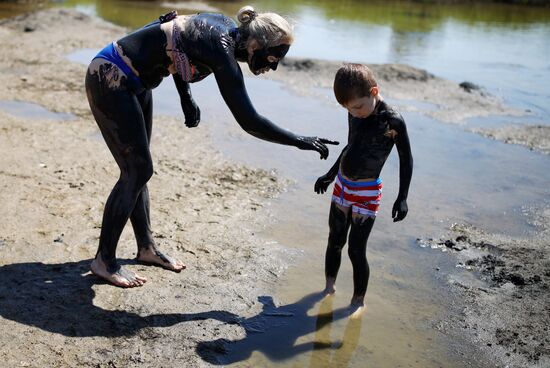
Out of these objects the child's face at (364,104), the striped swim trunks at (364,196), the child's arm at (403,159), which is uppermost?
the child's face at (364,104)

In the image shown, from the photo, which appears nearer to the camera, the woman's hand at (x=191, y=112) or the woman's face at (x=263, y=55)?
the woman's face at (x=263, y=55)

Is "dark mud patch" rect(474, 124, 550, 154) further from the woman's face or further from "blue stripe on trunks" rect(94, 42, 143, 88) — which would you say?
"blue stripe on trunks" rect(94, 42, 143, 88)

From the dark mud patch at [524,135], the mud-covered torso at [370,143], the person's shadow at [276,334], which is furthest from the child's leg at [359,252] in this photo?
the dark mud patch at [524,135]

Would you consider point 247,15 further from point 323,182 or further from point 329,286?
point 329,286

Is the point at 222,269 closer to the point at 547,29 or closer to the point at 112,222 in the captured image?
the point at 112,222

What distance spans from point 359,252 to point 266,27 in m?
1.40

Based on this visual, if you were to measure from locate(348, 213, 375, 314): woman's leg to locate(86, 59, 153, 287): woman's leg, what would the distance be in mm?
1247

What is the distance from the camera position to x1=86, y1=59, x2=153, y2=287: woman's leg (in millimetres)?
3383

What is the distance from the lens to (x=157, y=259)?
3939 millimetres

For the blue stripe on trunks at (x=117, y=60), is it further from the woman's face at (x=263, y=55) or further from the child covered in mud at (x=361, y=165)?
the child covered in mud at (x=361, y=165)

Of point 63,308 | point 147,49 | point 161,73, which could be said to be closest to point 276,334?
point 63,308

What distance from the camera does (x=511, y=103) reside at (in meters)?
9.30

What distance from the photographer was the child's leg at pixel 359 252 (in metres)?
3.60

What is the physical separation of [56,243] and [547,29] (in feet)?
54.8
